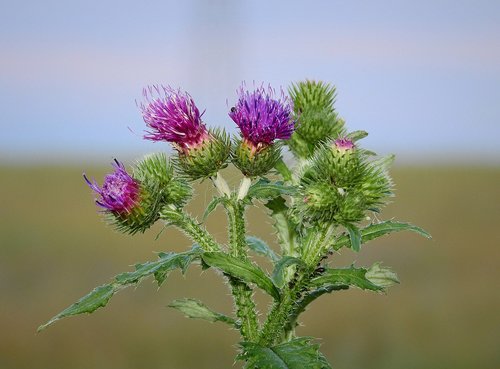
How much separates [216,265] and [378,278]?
2.76 ft

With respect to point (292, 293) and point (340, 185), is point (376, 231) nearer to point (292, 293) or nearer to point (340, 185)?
point (340, 185)

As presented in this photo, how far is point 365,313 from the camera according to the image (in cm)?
1688

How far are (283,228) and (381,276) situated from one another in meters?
0.47

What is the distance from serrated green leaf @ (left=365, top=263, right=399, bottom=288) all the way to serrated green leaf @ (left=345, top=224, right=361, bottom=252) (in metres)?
0.28

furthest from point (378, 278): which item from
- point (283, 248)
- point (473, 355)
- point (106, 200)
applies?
point (473, 355)

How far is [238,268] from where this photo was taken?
3.25 m

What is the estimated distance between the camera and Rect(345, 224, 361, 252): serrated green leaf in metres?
3.36

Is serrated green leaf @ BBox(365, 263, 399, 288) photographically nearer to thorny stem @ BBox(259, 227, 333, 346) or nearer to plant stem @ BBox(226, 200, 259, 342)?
thorny stem @ BBox(259, 227, 333, 346)

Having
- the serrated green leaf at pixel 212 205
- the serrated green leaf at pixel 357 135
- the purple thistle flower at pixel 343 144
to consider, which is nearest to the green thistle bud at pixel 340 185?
the purple thistle flower at pixel 343 144

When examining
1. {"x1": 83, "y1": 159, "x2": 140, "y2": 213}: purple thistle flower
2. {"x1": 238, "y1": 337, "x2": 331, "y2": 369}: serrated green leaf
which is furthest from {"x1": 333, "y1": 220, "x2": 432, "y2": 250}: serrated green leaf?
{"x1": 83, "y1": 159, "x2": 140, "y2": 213}: purple thistle flower

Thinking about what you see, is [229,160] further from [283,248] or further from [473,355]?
[473,355]

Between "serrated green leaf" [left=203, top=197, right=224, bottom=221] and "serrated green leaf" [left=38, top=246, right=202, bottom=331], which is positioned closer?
"serrated green leaf" [left=38, top=246, right=202, bottom=331]

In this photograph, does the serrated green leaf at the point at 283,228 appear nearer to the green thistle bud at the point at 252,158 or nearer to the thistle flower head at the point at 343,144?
the green thistle bud at the point at 252,158

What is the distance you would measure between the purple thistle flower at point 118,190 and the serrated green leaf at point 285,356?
895 mm
